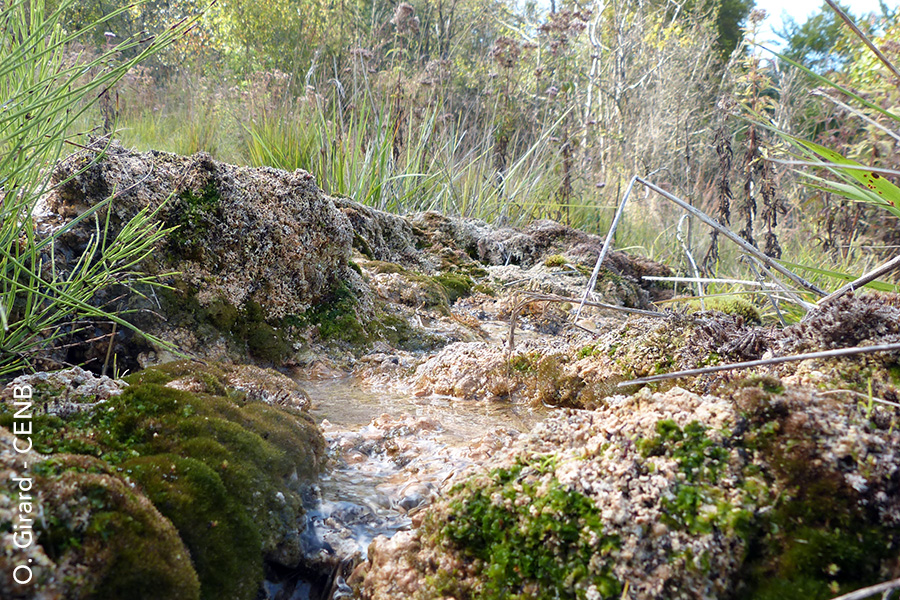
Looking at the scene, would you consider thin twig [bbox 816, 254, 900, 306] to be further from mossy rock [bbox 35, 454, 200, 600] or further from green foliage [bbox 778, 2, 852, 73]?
green foliage [bbox 778, 2, 852, 73]

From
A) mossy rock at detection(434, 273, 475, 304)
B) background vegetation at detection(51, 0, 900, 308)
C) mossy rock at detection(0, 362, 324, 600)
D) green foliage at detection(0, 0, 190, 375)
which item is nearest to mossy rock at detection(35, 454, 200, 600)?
mossy rock at detection(0, 362, 324, 600)

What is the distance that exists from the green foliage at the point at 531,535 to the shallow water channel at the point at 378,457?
0.75ft

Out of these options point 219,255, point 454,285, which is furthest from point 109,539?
point 454,285

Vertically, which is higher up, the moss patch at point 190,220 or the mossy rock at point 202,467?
the moss patch at point 190,220

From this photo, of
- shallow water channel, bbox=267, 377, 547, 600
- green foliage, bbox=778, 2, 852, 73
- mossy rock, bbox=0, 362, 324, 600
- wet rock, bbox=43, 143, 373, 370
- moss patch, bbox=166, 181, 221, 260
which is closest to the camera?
mossy rock, bbox=0, 362, 324, 600

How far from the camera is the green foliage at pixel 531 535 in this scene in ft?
3.87

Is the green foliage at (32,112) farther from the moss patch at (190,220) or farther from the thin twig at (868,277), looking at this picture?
the thin twig at (868,277)

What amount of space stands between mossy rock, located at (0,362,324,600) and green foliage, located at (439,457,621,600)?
1.70 ft

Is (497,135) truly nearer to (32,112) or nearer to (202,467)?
(32,112)

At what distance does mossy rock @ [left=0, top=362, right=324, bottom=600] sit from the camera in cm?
129

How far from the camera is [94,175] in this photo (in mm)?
2914

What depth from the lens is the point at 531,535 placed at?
4.21 feet

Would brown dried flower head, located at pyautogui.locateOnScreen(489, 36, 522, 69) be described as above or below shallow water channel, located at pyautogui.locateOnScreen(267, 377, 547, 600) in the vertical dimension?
above

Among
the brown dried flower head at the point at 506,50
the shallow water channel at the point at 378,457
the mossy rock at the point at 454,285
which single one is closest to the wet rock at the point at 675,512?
the shallow water channel at the point at 378,457
